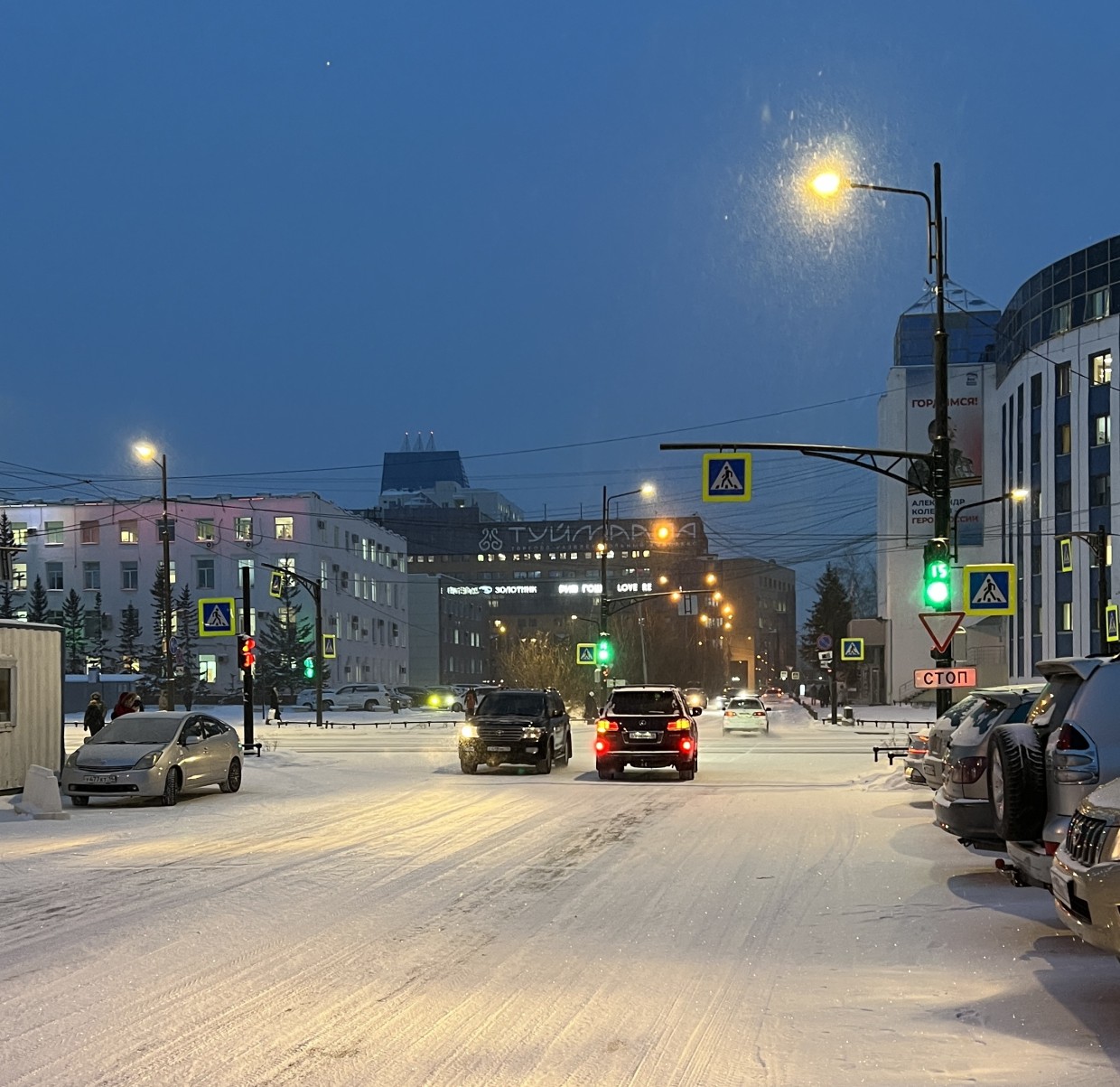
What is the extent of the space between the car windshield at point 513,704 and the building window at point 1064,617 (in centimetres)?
4513

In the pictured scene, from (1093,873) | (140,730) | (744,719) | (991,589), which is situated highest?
(991,589)

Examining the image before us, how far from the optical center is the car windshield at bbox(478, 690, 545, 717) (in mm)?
28828

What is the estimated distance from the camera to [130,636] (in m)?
97.1

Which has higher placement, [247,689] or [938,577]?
[938,577]

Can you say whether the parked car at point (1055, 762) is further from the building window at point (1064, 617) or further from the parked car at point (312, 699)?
the parked car at point (312, 699)

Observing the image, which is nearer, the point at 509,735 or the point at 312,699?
the point at 509,735

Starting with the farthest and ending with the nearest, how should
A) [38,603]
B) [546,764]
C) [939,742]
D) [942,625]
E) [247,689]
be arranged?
[38,603]
[247,689]
[546,764]
[942,625]
[939,742]

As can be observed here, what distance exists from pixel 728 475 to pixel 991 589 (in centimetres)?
521

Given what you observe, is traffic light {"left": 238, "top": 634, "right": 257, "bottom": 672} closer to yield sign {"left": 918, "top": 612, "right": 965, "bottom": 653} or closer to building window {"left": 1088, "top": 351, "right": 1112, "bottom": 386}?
yield sign {"left": 918, "top": 612, "right": 965, "bottom": 653}

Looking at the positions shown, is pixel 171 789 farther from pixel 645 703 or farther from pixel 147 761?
pixel 645 703

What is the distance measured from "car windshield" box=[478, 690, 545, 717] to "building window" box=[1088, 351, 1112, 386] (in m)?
45.1

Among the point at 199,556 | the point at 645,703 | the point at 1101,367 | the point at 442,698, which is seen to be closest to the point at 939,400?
the point at 645,703

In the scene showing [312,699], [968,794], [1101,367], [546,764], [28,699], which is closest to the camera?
[968,794]

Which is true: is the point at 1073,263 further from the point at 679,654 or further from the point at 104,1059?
the point at 104,1059
